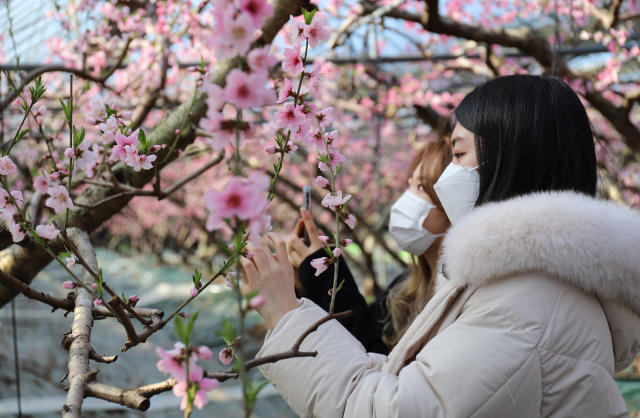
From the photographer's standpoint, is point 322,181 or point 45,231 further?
point 322,181

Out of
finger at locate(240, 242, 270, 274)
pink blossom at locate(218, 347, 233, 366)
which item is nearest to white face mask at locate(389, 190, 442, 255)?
finger at locate(240, 242, 270, 274)

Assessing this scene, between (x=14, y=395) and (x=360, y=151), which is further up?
(x=360, y=151)

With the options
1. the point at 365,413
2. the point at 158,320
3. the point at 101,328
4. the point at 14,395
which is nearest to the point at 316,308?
the point at 365,413

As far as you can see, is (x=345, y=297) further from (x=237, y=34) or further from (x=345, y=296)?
(x=237, y=34)

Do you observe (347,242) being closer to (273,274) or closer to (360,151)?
(273,274)

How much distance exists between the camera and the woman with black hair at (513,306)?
866 millimetres

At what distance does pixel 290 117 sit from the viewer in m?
0.90

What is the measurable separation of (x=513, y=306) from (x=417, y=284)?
112 cm

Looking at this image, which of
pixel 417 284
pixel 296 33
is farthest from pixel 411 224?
pixel 296 33

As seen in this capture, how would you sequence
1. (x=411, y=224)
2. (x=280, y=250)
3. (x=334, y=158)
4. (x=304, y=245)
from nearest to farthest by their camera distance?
(x=334, y=158)
(x=280, y=250)
(x=304, y=245)
(x=411, y=224)

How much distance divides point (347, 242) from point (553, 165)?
598mm

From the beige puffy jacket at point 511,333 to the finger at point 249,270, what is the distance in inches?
5.2

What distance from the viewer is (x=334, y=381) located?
97cm

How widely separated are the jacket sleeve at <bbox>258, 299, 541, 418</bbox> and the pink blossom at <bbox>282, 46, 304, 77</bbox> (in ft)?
1.92
